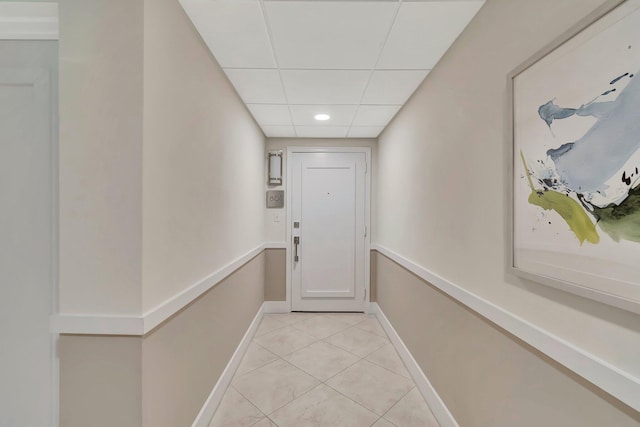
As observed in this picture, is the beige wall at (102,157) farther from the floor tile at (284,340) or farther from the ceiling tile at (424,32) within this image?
the floor tile at (284,340)

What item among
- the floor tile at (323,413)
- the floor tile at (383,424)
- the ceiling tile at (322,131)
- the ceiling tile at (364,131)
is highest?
the ceiling tile at (322,131)

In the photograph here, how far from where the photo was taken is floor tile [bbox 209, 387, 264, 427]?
5.68ft

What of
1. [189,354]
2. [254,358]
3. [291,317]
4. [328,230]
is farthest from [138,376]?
[328,230]

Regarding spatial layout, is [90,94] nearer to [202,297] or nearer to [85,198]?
[85,198]

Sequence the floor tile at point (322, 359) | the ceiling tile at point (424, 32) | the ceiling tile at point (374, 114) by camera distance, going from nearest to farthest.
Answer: the ceiling tile at point (424, 32), the floor tile at point (322, 359), the ceiling tile at point (374, 114)

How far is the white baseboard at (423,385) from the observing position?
1.65 m

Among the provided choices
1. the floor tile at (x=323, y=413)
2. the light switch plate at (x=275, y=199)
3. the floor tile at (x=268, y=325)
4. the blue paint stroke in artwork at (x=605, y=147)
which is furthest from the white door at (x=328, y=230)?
the blue paint stroke in artwork at (x=605, y=147)

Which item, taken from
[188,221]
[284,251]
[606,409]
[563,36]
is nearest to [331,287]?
[284,251]

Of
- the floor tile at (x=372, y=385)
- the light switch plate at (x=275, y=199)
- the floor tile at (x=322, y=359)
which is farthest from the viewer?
the light switch plate at (x=275, y=199)

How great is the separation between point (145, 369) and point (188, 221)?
0.70 m

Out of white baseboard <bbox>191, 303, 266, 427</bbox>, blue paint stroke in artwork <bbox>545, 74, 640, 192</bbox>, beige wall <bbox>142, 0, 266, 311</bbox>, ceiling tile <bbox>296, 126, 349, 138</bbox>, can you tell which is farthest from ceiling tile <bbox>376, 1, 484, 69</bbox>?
white baseboard <bbox>191, 303, 266, 427</bbox>

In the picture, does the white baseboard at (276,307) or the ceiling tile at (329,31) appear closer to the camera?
the ceiling tile at (329,31)

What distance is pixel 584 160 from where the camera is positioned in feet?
2.66

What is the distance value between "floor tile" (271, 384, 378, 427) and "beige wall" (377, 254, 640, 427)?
1.81 feet
